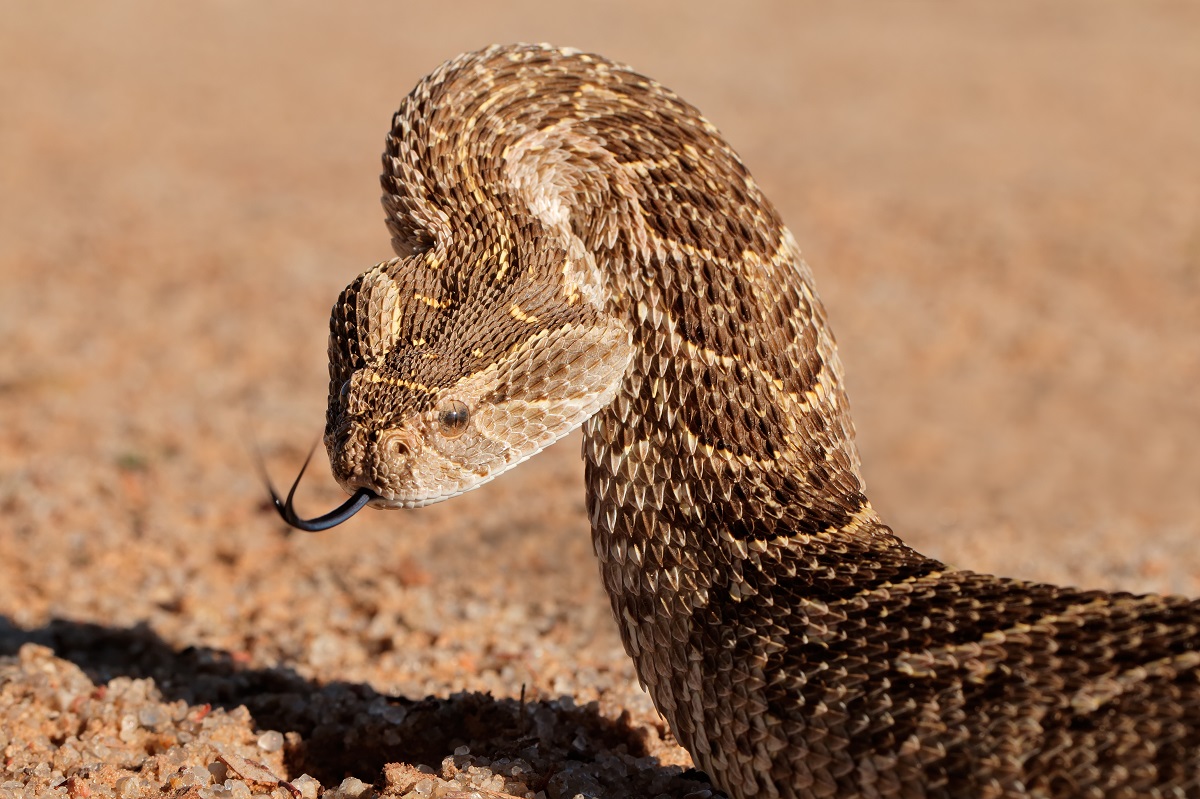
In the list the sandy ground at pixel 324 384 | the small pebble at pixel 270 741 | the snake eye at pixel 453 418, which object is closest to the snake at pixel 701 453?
the snake eye at pixel 453 418

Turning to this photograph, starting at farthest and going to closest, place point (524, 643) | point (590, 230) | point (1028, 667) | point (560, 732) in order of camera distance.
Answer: point (524, 643) → point (560, 732) → point (590, 230) → point (1028, 667)

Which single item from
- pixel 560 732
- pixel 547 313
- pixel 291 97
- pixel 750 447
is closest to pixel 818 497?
pixel 750 447

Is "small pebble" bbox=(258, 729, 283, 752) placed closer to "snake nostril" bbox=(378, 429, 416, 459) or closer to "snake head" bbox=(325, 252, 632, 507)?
"snake head" bbox=(325, 252, 632, 507)

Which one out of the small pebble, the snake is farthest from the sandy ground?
the snake

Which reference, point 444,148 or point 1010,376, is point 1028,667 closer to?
point 444,148

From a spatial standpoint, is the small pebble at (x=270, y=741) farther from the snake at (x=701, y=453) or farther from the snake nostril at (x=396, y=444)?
the snake nostril at (x=396, y=444)

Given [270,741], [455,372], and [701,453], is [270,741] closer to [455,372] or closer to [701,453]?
[455,372]
